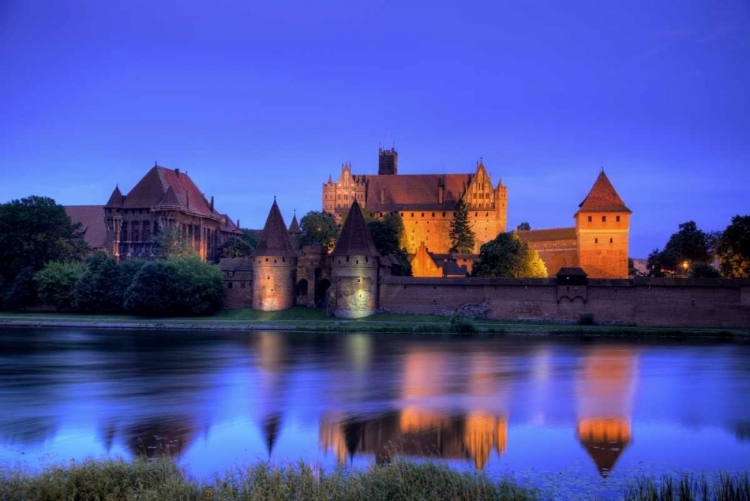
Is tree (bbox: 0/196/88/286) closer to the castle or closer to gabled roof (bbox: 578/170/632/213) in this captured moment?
the castle

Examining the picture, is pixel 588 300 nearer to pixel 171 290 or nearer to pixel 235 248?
pixel 171 290

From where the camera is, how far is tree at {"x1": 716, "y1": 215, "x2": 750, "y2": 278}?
154 ft

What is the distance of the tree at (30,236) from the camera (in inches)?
1971

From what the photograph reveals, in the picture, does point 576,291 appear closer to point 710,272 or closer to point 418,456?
point 710,272

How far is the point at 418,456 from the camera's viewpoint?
1285 centimetres

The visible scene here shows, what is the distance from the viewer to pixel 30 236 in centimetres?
5044

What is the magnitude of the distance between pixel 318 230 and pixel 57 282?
2099 cm

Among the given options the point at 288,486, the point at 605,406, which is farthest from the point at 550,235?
the point at 288,486

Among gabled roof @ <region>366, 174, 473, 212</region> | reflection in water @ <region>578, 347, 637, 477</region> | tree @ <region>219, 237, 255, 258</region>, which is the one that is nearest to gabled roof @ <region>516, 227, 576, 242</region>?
gabled roof @ <region>366, 174, 473, 212</region>

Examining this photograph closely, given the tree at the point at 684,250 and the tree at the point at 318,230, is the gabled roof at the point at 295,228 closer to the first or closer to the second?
the tree at the point at 318,230

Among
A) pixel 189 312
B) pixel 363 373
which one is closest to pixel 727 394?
pixel 363 373

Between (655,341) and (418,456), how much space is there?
26474mm

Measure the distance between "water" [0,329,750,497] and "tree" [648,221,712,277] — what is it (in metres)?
34.5

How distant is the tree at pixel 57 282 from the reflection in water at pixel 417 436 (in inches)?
1397
